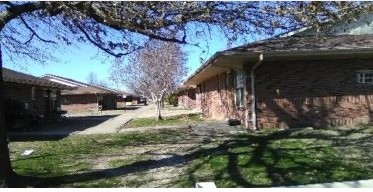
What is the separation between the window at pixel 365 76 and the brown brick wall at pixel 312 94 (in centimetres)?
14

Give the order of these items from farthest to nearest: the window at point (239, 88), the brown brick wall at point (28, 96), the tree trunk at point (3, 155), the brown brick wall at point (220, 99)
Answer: the brown brick wall at point (28, 96) → the brown brick wall at point (220, 99) → the window at point (239, 88) → the tree trunk at point (3, 155)

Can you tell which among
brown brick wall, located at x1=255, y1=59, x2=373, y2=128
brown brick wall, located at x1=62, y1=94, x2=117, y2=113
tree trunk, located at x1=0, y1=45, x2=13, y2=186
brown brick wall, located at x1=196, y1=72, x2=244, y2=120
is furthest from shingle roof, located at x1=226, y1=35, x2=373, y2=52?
brown brick wall, located at x1=62, y1=94, x2=117, y2=113

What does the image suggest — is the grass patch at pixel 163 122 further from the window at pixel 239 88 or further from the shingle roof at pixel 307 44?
the shingle roof at pixel 307 44

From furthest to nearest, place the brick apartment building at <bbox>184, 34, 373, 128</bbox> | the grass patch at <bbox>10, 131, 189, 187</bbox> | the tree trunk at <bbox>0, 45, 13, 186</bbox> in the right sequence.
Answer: the brick apartment building at <bbox>184, 34, 373, 128</bbox>
the grass patch at <bbox>10, 131, 189, 187</bbox>
the tree trunk at <bbox>0, 45, 13, 186</bbox>

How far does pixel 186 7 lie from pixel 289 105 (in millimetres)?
10350

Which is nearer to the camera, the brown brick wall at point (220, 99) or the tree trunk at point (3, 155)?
the tree trunk at point (3, 155)

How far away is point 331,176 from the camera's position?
8758 mm

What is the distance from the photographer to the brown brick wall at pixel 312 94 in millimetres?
17312

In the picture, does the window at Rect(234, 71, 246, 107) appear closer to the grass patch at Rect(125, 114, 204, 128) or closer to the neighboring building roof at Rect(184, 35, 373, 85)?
the neighboring building roof at Rect(184, 35, 373, 85)

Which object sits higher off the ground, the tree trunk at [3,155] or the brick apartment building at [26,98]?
the brick apartment building at [26,98]

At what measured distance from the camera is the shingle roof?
54.3 feet

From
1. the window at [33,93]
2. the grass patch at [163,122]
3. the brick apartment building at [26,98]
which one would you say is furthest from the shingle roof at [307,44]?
the window at [33,93]

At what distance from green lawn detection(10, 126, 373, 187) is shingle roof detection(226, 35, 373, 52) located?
8.56 feet
